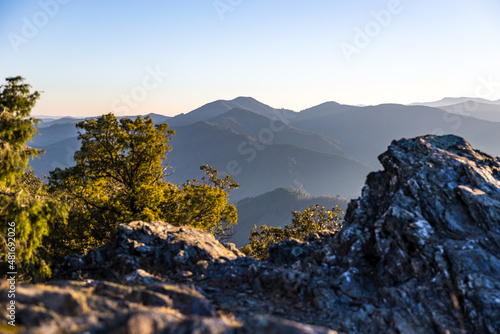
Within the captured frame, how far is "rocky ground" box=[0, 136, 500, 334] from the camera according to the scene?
636 centimetres

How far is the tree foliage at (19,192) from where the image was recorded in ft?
39.4

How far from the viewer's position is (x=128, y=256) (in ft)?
45.8

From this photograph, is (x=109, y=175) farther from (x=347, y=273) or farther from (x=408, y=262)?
(x=408, y=262)

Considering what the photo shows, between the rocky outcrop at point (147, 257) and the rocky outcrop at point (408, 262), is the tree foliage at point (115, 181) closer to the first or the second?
the rocky outcrop at point (147, 257)

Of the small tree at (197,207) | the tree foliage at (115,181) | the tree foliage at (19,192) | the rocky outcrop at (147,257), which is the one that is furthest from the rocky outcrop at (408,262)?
the tree foliage at (115,181)

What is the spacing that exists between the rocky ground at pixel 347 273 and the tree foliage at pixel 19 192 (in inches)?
87.3

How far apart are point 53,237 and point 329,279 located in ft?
74.7

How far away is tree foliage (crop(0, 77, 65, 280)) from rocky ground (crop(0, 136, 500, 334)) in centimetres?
222

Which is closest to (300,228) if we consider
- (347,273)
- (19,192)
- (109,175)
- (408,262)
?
(109,175)

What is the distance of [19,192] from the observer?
1221 centimetres

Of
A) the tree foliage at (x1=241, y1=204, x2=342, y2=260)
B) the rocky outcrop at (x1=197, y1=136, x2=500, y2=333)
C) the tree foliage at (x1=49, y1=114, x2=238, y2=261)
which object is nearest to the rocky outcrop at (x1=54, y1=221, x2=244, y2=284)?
the rocky outcrop at (x1=197, y1=136, x2=500, y2=333)

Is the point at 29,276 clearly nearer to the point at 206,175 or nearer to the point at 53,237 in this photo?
the point at 53,237

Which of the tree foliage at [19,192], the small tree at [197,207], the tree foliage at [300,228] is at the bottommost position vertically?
the tree foliage at [300,228]

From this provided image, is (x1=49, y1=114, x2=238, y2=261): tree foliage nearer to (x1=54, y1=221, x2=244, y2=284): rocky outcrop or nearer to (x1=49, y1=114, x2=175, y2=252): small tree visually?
(x1=49, y1=114, x2=175, y2=252): small tree
